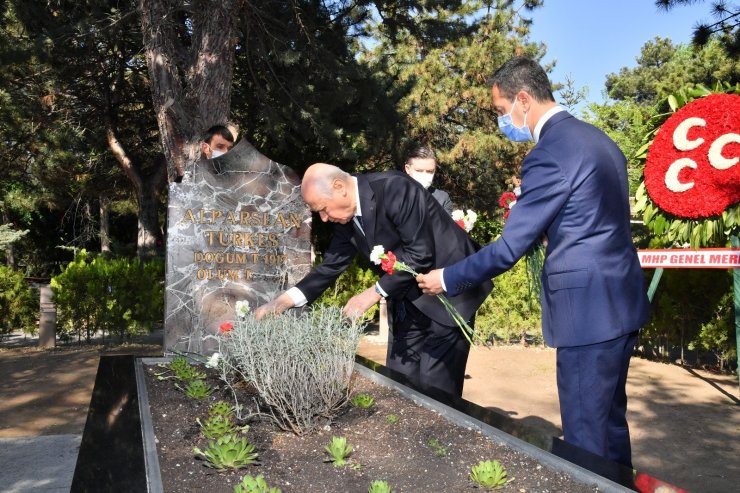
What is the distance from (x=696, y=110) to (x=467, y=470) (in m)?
4.87

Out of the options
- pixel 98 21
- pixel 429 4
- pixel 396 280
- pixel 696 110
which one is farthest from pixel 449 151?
pixel 396 280

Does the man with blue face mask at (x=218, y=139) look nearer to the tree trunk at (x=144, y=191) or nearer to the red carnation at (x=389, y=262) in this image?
the red carnation at (x=389, y=262)

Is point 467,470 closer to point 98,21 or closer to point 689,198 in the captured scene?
point 689,198

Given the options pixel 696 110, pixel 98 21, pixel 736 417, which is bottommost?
pixel 736 417

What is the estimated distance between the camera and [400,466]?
2.09 m

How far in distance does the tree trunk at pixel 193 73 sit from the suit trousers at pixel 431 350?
5.55 m

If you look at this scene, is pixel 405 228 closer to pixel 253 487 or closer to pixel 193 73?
pixel 253 487

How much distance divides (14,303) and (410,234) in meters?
9.38

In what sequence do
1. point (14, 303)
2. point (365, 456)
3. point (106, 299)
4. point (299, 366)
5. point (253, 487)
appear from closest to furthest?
point (253, 487), point (365, 456), point (299, 366), point (106, 299), point (14, 303)

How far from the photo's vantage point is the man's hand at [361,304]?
2943 mm

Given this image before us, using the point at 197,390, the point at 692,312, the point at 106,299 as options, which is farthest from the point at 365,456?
the point at 106,299

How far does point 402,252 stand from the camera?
10.1 feet

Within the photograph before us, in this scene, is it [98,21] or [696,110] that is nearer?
[696,110]

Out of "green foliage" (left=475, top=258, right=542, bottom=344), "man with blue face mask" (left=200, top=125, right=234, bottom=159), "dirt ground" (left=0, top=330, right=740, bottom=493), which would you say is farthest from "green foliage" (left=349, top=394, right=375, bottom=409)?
"green foliage" (left=475, top=258, right=542, bottom=344)
